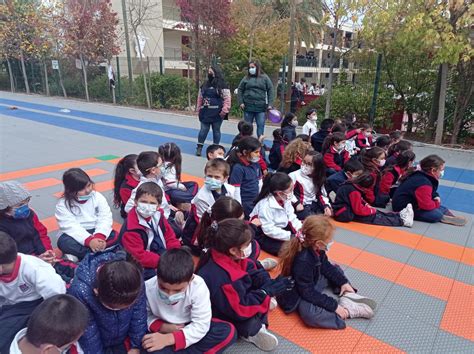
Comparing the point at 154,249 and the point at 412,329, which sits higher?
the point at 154,249

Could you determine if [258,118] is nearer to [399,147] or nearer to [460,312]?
[399,147]

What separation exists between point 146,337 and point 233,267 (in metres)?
0.59

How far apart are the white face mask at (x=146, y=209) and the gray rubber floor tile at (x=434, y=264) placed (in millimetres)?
2388

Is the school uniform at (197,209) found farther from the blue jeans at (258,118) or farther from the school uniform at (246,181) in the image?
the blue jeans at (258,118)

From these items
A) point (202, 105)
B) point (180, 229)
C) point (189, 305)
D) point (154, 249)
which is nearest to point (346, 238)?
point (180, 229)

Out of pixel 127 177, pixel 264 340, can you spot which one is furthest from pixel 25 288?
pixel 127 177

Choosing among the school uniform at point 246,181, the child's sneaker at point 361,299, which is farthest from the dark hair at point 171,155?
the child's sneaker at point 361,299

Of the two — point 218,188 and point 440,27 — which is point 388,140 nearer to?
point 440,27

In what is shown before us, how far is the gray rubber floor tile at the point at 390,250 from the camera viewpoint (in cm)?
351

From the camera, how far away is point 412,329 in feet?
8.18

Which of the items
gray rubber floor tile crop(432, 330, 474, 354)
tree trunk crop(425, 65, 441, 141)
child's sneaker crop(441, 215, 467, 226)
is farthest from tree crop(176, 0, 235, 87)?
gray rubber floor tile crop(432, 330, 474, 354)

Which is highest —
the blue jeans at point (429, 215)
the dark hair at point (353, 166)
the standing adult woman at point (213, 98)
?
the standing adult woman at point (213, 98)

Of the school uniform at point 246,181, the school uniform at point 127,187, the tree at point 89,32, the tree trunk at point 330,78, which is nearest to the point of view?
the school uniform at point 127,187

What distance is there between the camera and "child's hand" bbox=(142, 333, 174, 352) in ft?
6.29
